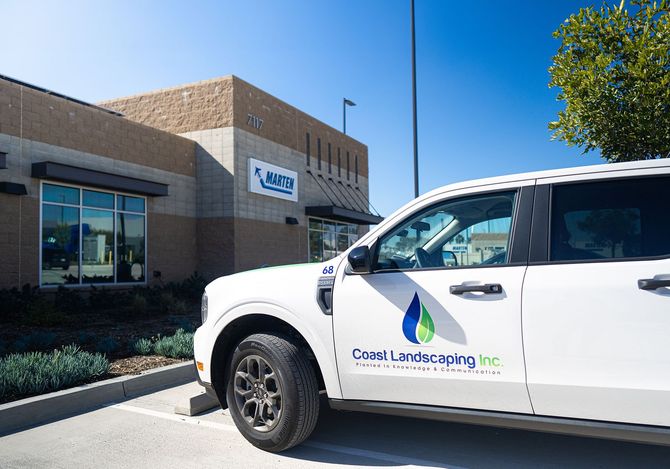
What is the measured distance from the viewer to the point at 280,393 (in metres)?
3.99

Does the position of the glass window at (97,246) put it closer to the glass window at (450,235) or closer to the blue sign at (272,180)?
the blue sign at (272,180)

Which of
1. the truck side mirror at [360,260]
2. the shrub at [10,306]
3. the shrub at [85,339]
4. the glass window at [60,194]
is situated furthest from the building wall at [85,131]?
the truck side mirror at [360,260]

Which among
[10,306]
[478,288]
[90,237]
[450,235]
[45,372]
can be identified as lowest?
[45,372]

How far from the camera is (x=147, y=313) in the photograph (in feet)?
43.4

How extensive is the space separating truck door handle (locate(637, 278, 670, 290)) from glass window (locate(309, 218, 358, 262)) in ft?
67.2

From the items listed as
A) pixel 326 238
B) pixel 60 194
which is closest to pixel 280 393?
pixel 60 194

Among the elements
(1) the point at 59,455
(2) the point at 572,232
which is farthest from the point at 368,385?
(1) the point at 59,455

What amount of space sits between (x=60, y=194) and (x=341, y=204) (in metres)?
14.7

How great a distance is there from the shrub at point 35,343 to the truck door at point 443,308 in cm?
584

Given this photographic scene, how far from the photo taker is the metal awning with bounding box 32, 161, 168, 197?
519 inches

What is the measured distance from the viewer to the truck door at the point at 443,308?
3320 millimetres

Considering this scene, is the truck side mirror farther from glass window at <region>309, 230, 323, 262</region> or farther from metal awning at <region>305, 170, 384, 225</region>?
glass window at <region>309, 230, 323, 262</region>

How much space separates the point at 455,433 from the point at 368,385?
Result: 1238mm

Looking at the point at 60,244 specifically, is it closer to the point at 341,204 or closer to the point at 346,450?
the point at 346,450
